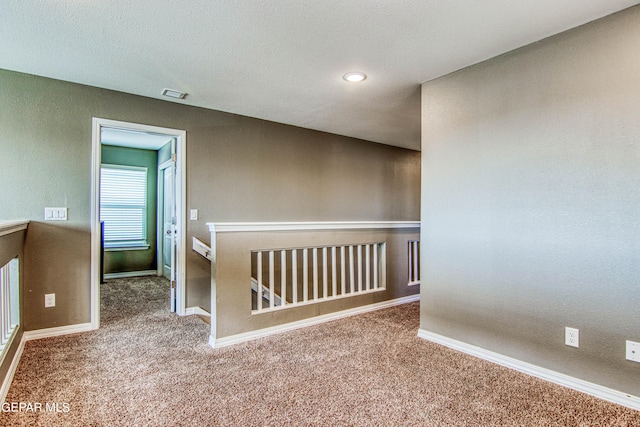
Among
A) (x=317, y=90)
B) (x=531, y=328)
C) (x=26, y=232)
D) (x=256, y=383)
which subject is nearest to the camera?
(x=256, y=383)

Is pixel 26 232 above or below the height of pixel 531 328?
above

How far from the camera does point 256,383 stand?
2115mm

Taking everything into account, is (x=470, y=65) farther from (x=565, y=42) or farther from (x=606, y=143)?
(x=606, y=143)

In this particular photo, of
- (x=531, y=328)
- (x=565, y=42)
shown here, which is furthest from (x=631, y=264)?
(x=565, y=42)

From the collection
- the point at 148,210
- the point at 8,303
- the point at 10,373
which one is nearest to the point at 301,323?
the point at 10,373

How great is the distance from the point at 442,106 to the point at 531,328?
1.79 metres

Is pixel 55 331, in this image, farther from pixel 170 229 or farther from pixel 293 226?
pixel 293 226

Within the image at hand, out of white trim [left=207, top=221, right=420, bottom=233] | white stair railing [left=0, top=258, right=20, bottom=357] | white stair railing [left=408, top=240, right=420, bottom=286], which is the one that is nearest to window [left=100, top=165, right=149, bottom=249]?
white stair railing [left=0, top=258, right=20, bottom=357]

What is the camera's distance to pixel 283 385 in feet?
6.86

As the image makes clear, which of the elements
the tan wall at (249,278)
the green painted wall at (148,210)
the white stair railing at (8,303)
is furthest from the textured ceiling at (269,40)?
the green painted wall at (148,210)

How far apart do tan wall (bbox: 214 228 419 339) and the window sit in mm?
4113

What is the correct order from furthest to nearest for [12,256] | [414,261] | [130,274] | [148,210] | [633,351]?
[148,210] < [130,274] < [414,261] < [12,256] < [633,351]

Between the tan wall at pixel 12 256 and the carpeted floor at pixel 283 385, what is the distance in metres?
0.14

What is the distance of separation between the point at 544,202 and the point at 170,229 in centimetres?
449
